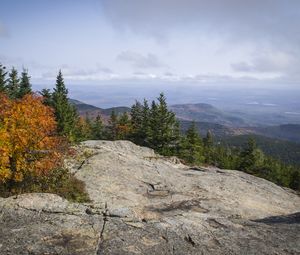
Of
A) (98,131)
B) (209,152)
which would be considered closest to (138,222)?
(209,152)

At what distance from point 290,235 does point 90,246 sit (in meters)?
11.2

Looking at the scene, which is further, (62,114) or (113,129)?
(113,129)

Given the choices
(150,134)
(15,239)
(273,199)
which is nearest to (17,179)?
(15,239)

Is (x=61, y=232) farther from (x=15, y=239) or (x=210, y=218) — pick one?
(x=210, y=218)

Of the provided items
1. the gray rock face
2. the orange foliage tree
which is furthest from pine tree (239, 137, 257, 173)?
the orange foliage tree

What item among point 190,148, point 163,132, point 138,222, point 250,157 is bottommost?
point 250,157

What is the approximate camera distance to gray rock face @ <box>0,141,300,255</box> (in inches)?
669

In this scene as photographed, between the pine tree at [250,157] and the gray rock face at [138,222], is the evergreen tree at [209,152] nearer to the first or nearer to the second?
the pine tree at [250,157]

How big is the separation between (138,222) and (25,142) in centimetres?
1065

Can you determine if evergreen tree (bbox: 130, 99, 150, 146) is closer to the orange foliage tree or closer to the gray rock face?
the gray rock face

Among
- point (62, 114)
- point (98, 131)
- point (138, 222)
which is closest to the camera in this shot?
point (138, 222)

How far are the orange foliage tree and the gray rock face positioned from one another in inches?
138

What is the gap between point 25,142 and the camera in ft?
82.3

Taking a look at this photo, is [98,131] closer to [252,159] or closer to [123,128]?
[123,128]
